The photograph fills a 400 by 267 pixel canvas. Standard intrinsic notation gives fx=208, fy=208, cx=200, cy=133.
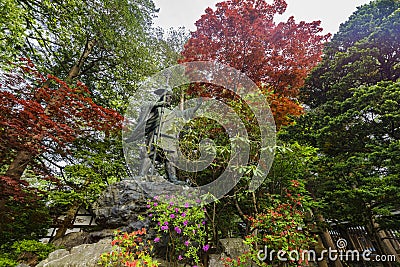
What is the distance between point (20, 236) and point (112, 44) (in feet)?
19.3

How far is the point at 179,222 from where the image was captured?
3.18 meters

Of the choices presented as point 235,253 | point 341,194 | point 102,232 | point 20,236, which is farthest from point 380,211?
point 20,236

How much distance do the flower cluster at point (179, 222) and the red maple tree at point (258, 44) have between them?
382 centimetres

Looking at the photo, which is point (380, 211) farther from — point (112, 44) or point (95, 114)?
point (112, 44)

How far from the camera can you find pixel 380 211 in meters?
4.01

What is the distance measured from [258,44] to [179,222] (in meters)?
5.05

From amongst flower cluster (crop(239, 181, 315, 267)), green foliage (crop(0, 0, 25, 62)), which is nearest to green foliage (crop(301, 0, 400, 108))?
flower cluster (crop(239, 181, 315, 267))

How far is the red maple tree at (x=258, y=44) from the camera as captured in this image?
5.95 metres

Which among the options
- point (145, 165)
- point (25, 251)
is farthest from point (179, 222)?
point (25, 251)

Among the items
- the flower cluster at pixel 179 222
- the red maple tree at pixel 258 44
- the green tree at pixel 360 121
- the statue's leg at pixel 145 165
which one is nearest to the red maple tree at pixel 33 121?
the statue's leg at pixel 145 165

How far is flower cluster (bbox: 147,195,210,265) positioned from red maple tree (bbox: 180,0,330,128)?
3.82 m

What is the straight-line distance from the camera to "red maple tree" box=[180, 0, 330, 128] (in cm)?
595

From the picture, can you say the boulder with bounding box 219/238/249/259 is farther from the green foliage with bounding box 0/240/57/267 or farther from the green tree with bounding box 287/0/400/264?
the green foliage with bounding box 0/240/57/267

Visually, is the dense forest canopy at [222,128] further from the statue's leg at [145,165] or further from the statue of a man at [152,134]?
the statue's leg at [145,165]
